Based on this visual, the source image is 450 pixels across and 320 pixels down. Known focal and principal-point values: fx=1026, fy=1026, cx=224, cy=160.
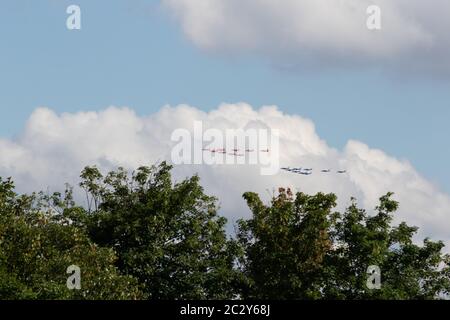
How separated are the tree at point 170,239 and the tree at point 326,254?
1.97m

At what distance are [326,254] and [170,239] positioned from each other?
11586 millimetres

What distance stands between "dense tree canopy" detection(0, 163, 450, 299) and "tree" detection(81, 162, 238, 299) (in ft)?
0.23

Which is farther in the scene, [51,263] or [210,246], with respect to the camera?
[210,246]

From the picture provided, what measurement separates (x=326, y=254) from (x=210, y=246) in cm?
968

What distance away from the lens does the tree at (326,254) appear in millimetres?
62875

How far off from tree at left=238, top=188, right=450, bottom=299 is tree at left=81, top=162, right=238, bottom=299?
1.97 metres

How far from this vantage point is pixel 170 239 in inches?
2763

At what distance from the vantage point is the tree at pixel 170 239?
2662 inches

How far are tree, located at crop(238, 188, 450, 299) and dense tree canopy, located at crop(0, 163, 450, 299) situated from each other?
0.07 m

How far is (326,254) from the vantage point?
6456 centimetres

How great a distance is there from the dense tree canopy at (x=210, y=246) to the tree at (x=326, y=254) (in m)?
0.07

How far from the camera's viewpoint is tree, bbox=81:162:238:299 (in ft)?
222

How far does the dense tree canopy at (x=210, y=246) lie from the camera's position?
199ft
